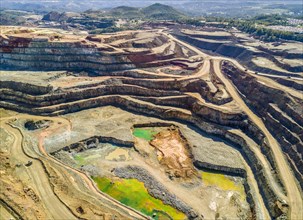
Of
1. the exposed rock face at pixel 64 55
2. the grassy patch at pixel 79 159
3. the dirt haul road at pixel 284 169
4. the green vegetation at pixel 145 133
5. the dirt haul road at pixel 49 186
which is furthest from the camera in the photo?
the exposed rock face at pixel 64 55

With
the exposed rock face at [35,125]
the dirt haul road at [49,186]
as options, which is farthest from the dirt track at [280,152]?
the exposed rock face at [35,125]

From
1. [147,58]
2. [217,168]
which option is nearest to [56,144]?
[217,168]

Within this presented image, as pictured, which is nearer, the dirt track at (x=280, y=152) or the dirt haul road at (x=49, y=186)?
the dirt haul road at (x=49, y=186)

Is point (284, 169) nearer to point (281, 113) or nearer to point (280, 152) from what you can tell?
point (280, 152)

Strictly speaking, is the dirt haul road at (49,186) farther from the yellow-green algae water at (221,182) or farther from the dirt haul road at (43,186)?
the yellow-green algae water at (221,182)

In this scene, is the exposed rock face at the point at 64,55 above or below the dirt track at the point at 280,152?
above

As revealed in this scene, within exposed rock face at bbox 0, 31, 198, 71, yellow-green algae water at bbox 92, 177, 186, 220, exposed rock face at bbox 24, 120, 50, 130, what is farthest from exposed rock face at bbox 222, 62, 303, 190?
exposed rock face at bbox 24, 120, 50, 130

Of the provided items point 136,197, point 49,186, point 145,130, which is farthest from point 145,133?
point 49,186
